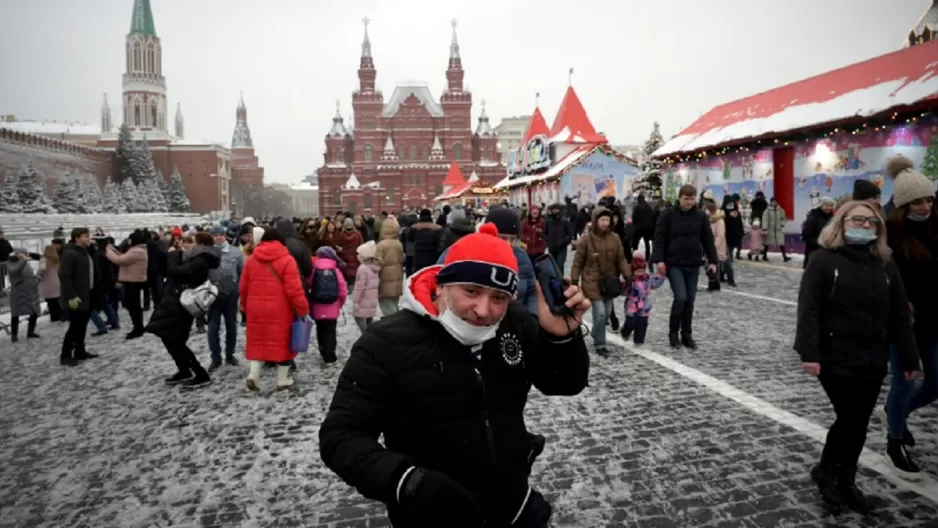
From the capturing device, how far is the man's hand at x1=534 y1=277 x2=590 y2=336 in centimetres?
193

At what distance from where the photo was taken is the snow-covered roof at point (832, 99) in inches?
544

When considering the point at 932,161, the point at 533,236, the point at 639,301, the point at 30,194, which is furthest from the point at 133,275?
the point at 30,194

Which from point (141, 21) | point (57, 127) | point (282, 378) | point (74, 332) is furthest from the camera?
point (57, 127)

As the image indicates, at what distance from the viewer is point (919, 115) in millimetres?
13359

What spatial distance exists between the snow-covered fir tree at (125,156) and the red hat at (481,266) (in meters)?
83.2

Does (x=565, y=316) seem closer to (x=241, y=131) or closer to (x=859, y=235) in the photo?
(x=859, y=235)

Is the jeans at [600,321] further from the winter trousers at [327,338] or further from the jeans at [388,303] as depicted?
the winter trousers at [327,338]

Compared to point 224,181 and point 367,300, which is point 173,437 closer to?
point 367,300

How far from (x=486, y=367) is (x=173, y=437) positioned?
4126mm

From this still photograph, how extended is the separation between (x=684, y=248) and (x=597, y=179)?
63.3ft

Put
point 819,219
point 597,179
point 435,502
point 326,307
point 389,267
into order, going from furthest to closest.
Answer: point 597,179, point 819,219, point 389,267, point 326,307, point 435,502

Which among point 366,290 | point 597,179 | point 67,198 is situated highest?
point 67,198

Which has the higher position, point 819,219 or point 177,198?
point 177,198

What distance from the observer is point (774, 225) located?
16203 mm
